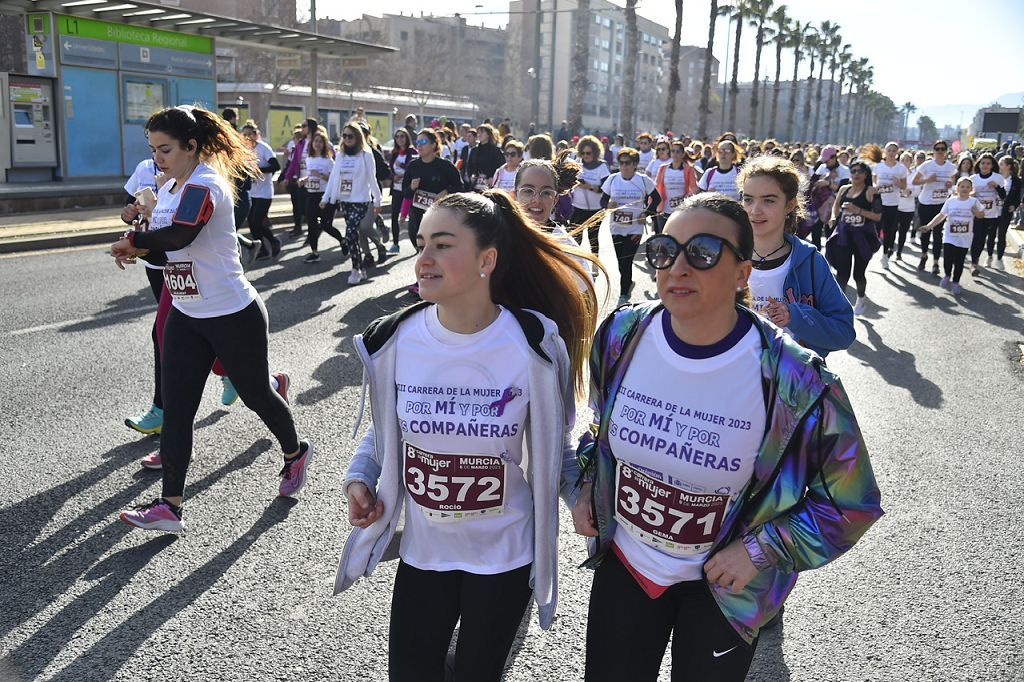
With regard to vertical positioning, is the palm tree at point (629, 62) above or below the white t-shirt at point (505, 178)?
above

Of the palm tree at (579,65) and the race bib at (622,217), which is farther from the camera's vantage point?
the palm tree at (579,65)

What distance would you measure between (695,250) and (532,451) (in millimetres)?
771

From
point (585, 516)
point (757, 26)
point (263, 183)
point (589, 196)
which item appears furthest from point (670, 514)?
point (757, 26)

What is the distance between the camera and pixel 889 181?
50.4 ft

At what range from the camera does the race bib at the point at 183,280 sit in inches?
173

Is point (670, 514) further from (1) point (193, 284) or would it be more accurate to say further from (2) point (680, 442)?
(1) point (193, 284)

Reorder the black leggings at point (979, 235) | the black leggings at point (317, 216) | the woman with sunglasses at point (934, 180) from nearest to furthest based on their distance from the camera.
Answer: the black leggings at point (317, 216)
the black leggings at point (979, 235)
the woman with sunglasses at point (934, 180)

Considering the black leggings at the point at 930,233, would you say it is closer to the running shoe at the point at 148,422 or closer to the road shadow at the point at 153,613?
the running shoe at the point at 148,422

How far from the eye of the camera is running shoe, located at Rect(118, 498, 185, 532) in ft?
13.8

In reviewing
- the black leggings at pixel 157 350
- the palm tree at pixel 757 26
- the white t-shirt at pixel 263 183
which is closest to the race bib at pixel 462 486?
the black leggings at pixel 157 350

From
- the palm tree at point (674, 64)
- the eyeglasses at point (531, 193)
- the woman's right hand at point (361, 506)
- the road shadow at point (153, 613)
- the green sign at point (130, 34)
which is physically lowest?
the road shadow at point (153, 613)

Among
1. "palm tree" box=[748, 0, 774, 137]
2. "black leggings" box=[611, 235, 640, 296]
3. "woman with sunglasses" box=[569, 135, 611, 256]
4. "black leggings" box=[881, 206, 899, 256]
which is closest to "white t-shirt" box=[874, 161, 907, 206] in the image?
"black leggings" box=[881, 206, 899, 256]

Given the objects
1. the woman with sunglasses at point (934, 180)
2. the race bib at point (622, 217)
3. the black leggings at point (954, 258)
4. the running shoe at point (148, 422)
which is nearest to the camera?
the running shoe at point (148, 422)

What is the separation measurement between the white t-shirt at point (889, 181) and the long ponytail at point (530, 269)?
1400 centimetres
